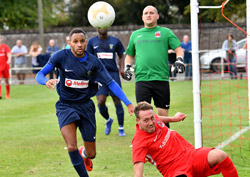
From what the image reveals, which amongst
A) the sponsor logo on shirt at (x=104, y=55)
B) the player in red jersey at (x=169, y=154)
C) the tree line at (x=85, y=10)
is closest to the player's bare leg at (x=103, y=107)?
the sponsor logo on shirt at (x=104, y=55)

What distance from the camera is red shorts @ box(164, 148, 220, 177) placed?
4.94 m

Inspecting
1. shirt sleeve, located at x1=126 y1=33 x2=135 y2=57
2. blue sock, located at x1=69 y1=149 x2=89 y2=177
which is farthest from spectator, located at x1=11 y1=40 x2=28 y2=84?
blue sock, located at x1=69 y1=149 x2=89 y2=177

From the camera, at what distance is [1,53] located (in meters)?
17.2

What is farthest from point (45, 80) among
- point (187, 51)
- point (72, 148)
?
point (187, 51)

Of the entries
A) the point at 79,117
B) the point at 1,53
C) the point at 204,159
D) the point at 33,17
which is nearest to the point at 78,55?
the point at 79,117

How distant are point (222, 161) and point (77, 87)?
6.97ft

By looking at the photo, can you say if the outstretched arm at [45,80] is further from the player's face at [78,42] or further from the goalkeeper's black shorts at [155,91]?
the goalkeeper's black shorts at [155,91]

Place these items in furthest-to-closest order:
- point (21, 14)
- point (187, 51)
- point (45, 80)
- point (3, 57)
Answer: point (21, 14) < point (187, 51) < point (3, 57) < point (45, 80)

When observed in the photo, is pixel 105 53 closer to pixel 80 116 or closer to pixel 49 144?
pixel 49 144

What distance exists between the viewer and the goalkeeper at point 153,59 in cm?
733

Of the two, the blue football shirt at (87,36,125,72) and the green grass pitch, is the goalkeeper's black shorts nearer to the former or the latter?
the green grass pitch

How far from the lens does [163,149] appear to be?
16.7 ft

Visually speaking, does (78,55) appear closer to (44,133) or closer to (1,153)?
(1,153)

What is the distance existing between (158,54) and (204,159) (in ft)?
9.01
